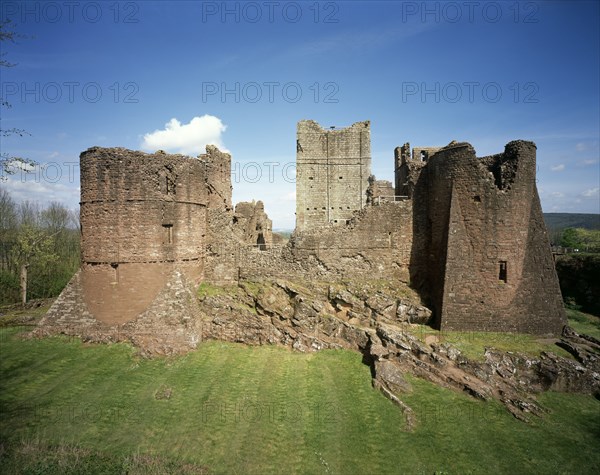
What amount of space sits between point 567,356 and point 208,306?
12.7m

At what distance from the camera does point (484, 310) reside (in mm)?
12922

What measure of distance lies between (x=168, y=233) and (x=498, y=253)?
12471 millimetres

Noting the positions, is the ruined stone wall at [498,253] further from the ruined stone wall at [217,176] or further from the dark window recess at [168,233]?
the dark window recess at [168,233]

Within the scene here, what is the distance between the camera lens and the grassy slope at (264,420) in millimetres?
7656

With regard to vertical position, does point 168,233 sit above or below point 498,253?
above

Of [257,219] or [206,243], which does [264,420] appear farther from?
[257,219]

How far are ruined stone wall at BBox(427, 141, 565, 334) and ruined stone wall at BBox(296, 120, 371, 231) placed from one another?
1262 cm

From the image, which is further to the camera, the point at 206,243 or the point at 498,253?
the point at 206,243

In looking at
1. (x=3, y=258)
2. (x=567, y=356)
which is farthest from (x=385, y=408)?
(x=3, y=258)

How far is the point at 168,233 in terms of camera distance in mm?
Answer: 13281

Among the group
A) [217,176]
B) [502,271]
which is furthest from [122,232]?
[502,271]

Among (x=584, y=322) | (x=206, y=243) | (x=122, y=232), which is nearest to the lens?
(x=122, y=232)

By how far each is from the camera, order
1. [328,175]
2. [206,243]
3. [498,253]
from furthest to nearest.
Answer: [328,175] < [206,243] < [498,253]

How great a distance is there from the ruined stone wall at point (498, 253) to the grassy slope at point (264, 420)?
10.7 feet
